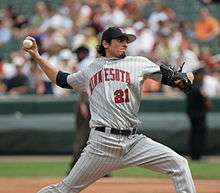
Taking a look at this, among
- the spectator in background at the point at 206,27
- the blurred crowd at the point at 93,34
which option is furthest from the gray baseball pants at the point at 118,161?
the spectator in background at the point at 206,27

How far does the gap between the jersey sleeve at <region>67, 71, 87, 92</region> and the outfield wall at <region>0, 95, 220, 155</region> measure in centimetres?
968

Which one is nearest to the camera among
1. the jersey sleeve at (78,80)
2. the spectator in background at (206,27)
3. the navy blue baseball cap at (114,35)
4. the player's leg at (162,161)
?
the player's leg at (162,161)

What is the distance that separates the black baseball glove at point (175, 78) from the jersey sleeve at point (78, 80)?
764 mm

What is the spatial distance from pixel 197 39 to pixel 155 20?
114cm

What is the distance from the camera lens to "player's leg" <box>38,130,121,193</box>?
7.24 m

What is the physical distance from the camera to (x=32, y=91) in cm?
1875

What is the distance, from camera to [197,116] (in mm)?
16656

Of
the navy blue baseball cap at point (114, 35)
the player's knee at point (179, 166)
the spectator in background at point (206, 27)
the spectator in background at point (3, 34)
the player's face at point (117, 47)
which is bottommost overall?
the spectator in background at point (3, 34)

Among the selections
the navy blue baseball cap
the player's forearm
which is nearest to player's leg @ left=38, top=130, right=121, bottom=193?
the player's forearm

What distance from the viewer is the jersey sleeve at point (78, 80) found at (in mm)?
7598

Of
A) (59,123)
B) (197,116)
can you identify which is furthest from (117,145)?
(59,123)

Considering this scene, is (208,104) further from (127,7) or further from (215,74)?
(127,7)

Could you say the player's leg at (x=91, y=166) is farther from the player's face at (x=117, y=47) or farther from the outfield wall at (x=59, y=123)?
the outfield wall at (x=59, y=123)

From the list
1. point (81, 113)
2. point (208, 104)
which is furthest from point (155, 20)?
point (81, 113)
